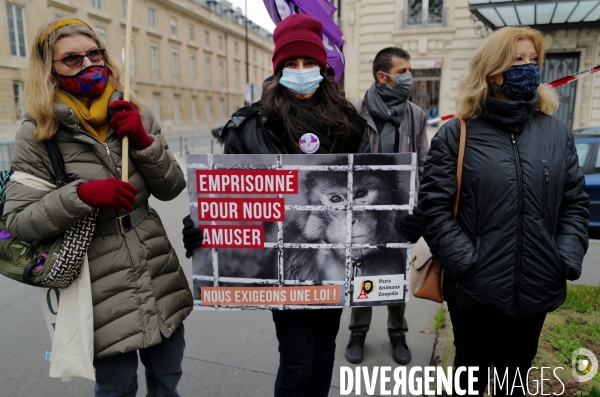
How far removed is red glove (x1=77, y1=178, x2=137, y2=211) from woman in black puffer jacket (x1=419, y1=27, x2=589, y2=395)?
4.49 feet

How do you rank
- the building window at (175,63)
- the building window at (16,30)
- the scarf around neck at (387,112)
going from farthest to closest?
the building window at (175,63)
the building window at (16,30)
the scarf around neck at (387,112)

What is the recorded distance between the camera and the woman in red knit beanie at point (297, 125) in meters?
2.14

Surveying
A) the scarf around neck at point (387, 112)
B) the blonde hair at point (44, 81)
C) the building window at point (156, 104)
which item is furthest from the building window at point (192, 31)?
the blonde hair at point (44, 81)

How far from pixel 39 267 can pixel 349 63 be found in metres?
17.7

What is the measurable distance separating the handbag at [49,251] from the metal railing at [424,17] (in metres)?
17.5

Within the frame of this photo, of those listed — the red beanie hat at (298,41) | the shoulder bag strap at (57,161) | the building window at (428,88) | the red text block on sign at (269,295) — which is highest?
the building window at (428,88)

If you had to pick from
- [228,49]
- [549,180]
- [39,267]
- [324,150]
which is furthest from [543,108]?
[228,49]

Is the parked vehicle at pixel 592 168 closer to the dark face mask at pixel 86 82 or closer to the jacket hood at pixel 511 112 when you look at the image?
the jacket hood at pixel 511 112

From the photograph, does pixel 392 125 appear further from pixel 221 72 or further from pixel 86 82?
pixel 221 72

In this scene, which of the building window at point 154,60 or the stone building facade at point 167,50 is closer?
the stone building facade at point 167,50

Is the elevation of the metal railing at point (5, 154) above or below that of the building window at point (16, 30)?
below

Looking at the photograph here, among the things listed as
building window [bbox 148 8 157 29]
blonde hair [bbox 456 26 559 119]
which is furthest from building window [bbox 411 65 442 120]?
building window [bbox 148 8 157 29]

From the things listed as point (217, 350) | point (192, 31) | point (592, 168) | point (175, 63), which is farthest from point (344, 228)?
point (192, 31)

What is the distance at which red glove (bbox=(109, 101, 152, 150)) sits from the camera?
190 cm
